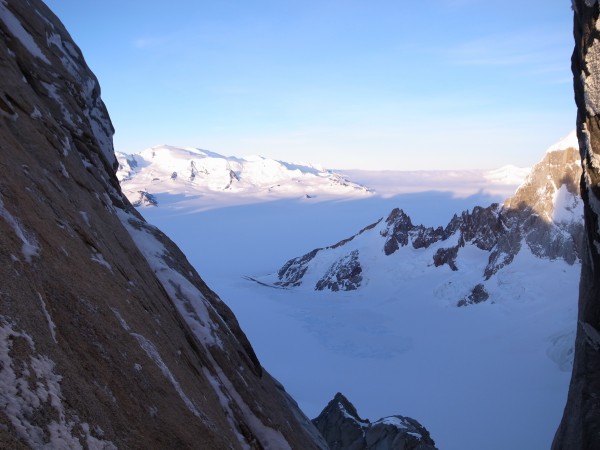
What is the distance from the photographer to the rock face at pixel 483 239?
42000 mm

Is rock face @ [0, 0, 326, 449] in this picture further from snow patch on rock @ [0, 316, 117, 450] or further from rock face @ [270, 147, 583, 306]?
rock face @ [270, 147, 583, 306]

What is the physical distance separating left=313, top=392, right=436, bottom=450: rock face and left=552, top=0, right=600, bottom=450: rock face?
5.33m

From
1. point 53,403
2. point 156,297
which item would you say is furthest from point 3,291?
point 156,297

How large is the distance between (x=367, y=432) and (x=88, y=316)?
48.4ft

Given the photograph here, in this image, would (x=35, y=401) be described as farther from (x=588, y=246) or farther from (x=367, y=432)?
(x=367, y=432)

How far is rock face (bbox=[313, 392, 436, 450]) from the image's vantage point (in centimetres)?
1659

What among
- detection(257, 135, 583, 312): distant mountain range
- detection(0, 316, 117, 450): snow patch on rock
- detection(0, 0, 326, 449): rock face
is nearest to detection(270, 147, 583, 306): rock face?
detection(257, 135, 583, 312): distant mountain range

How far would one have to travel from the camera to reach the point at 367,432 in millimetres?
17828

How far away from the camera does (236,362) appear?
34.0 ft

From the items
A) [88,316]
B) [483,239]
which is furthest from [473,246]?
[88,316]

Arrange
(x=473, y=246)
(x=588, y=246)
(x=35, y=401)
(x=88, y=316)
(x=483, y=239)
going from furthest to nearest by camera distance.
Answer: (x=473, y=246)
(x=483, y=239)
(x=588, y=246)
(x=88, y=316)
(x=35, y=401)

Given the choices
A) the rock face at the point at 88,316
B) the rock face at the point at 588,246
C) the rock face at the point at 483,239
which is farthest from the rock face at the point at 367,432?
the rock face at the point at 483,239

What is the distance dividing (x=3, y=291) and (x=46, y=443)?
153cm

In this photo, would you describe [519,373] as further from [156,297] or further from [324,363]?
[156,297]
